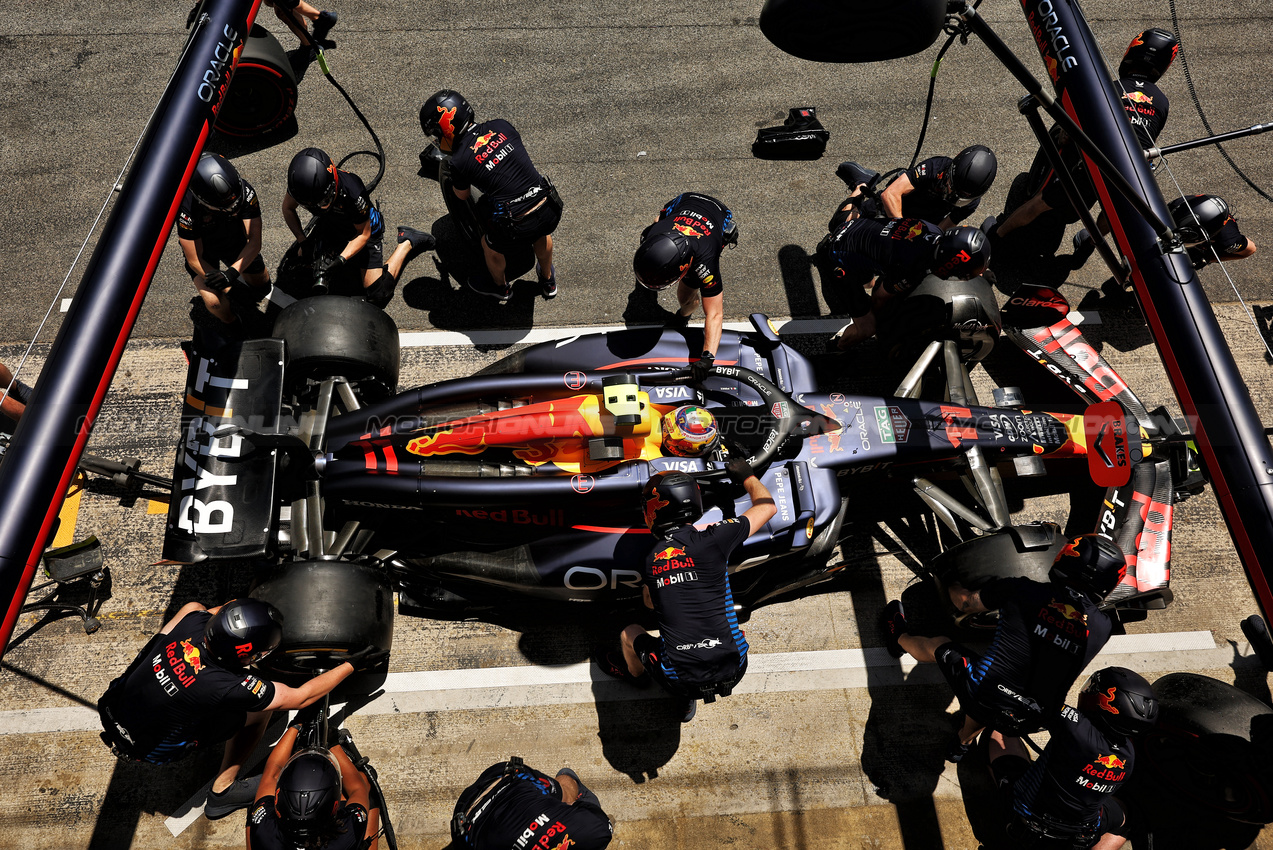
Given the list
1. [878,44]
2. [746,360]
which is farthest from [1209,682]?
[878,44]

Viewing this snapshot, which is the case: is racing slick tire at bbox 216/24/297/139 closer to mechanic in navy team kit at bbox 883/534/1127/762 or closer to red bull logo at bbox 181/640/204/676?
red bull logo at bbox 181/640/204/676

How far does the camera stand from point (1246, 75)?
7805 mm

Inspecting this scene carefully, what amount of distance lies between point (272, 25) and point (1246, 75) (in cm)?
991

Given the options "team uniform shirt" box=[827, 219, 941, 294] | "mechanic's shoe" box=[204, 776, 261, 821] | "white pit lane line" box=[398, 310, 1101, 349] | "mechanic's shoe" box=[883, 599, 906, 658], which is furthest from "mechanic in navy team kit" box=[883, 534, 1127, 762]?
"mechanic's shoe" box=[204, 776, 261, 821]

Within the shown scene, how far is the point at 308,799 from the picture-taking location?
374 centimetres

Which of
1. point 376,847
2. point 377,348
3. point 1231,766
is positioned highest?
point 377,348

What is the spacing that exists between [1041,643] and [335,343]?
4.65 metres

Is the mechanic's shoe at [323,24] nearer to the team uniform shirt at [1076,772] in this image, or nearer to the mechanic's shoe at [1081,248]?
the mechanic's shoe at [1081,248]

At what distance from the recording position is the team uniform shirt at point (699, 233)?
5301 mm

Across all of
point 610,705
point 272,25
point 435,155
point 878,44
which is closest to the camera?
point 878,44

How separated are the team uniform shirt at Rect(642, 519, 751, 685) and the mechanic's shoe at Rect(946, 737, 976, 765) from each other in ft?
5.45

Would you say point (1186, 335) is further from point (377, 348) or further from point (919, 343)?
point (377, 348)

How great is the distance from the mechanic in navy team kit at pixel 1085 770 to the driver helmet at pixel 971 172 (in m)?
3.47

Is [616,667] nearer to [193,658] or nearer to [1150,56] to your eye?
[193,658]
